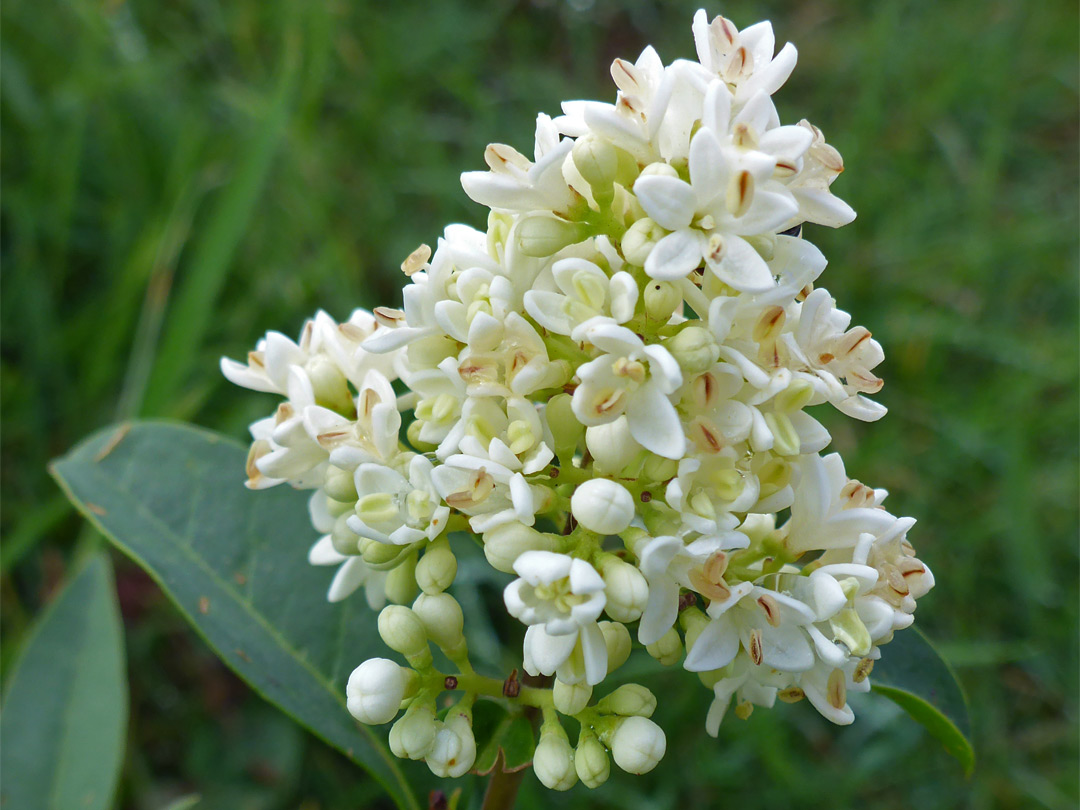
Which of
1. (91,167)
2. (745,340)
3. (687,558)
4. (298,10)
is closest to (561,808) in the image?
(687,558)

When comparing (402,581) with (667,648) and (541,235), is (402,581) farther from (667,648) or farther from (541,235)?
(541,235)

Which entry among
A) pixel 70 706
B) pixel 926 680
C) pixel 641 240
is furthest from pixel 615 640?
pixel 70 706

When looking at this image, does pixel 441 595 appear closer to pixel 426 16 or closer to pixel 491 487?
pixel 491 487

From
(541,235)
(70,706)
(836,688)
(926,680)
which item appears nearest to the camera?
(541,235)

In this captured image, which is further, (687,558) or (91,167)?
(91,167)

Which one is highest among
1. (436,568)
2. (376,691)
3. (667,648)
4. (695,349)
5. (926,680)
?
(695,349)

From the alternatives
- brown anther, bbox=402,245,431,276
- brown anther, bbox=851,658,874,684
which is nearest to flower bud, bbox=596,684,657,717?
brown anther, bbox=851,658,874,684
